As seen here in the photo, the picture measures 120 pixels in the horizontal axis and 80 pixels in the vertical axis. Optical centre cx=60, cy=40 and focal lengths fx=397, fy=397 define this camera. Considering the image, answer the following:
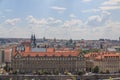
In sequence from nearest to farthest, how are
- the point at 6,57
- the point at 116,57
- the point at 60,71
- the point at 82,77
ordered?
the point at 82,77 < the point at 60,71 < the point at 116,57 < the point at 6,57

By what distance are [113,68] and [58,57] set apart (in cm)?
803

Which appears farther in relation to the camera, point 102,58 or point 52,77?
point 102,58

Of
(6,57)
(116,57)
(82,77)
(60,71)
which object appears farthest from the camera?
(6,57)

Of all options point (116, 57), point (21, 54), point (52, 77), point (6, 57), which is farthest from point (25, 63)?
point (6, 57)

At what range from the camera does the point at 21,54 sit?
53.0 metres

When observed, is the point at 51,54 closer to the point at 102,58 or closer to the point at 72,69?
the point at 72,69

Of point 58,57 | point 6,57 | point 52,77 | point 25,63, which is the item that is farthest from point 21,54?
point 6,57

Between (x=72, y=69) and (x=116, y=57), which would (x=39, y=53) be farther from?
(x=116, y=57)

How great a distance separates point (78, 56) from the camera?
5406cm

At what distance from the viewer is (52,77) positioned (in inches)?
1736

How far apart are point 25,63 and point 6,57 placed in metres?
28.5

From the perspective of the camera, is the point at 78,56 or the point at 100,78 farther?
the point at 78,56

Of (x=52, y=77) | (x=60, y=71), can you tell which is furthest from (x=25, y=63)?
(x=52, y=77)

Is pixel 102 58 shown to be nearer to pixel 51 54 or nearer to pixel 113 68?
pixel 113 68
